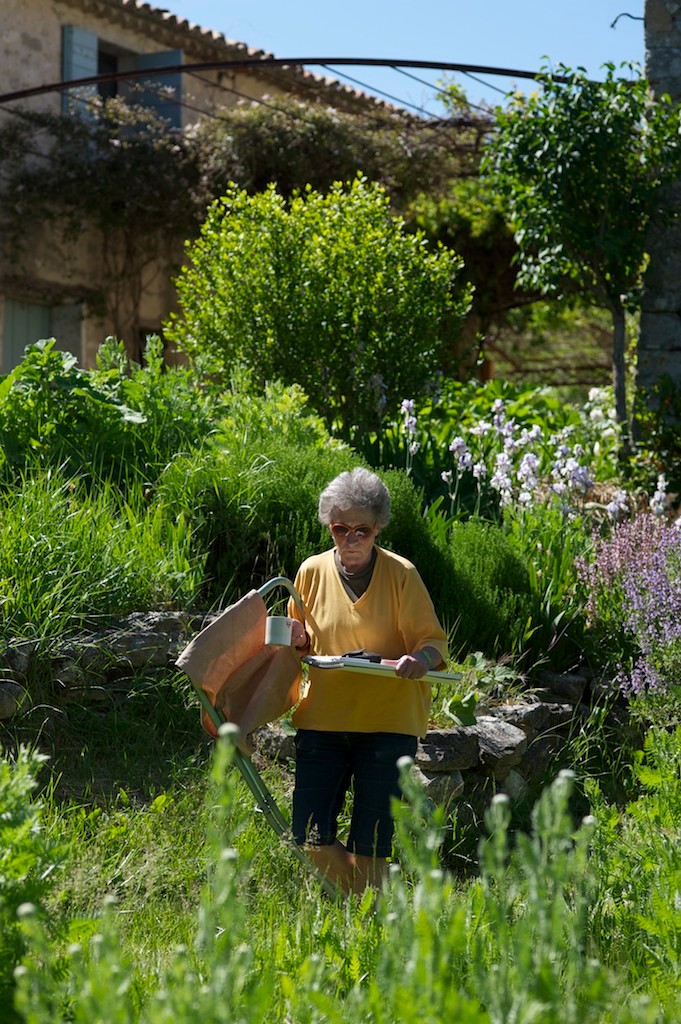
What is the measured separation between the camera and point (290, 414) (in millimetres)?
6555

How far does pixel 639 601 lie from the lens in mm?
5426

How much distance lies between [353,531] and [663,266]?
18.1 feet

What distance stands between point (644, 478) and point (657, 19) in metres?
3.23

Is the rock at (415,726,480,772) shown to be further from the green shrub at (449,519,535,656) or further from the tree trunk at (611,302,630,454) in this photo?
the tree trunk at (611,302,630,454)

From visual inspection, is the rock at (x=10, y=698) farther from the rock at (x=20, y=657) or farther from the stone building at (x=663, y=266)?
the stone building at (x=663, y=266)

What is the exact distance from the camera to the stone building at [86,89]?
13.8 metres

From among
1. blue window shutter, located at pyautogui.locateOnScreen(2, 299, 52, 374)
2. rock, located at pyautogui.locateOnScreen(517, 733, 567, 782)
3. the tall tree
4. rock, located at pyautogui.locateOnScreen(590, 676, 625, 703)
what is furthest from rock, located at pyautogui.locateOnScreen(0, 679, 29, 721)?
blue window shutter, located at pyautogui.locateOnScreen(2, 299, 52, 374)

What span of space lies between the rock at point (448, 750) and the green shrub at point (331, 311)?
345 cm

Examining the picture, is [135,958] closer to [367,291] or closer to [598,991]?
[598,991]

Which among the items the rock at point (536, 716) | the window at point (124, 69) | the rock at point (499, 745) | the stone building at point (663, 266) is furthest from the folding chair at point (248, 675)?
the window at point (124, 69)

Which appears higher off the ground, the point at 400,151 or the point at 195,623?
the point at 400,151

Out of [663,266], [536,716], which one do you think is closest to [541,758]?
[536,716]

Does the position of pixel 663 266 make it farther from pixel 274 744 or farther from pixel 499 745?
pixel 274 744

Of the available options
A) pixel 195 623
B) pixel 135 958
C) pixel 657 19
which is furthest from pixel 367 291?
pixel 135 958
